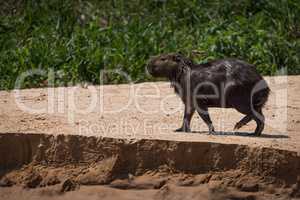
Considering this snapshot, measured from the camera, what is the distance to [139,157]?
7.69m

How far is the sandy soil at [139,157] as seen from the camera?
7.38m

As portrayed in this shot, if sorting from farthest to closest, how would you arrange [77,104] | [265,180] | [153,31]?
1. [153,31]
2. [77,104]
3. [265,180]

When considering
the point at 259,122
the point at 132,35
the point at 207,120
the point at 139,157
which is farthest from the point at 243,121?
the point at 132,35

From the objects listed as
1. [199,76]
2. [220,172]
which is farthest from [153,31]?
[220,172]

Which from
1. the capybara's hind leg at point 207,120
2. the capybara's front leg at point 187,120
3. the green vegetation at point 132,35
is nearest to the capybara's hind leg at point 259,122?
the capybara's hind leg at point 207,120

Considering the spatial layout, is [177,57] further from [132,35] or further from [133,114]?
[132,35]

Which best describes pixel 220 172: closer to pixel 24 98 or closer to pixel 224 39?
pixel 24 98

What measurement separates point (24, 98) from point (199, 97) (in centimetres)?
256

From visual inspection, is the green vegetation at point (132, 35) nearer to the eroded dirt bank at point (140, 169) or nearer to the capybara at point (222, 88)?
the capybara at point (222, 88)

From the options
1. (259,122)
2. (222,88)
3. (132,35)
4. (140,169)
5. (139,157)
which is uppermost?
(132,35)

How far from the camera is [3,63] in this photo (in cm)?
1222

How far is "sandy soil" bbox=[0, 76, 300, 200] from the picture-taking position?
7383 millimetres

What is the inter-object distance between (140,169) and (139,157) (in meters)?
0.12

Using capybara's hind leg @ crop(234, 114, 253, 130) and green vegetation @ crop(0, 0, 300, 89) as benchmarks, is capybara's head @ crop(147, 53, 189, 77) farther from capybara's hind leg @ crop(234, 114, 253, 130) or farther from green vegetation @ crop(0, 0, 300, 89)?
green vegetation @ crop(0, 0, 300, 89)
